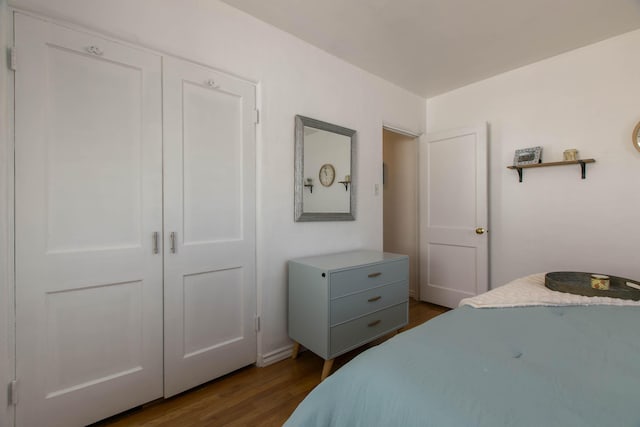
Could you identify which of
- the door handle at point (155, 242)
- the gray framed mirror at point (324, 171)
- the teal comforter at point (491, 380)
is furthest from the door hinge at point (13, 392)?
the gray framed mirror at point (324, 171)

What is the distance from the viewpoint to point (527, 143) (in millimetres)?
2744

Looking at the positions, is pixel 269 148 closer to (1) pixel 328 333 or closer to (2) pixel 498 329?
(1) pixel 328 333

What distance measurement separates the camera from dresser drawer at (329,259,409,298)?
1.86 meters

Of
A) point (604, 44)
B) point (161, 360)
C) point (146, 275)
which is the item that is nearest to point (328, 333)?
point (161, 360)

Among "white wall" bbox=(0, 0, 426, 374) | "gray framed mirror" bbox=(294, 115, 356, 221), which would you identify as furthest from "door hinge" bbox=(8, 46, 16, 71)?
"gray framed mirror" bbox=(294, 115, 356, 221)

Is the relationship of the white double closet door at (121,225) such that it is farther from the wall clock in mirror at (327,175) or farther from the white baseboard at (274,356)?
the wall clock in mirror at (327,175)

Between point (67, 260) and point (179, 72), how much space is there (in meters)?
1.19

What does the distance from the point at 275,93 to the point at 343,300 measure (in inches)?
62.4

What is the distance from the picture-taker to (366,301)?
6.70ft

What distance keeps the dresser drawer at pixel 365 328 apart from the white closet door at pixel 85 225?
1.08m

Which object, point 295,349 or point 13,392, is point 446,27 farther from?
point 13,392

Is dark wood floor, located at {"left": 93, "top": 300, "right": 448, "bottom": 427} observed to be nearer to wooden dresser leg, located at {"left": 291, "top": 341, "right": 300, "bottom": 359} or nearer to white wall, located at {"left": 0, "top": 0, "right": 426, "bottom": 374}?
wooden dresser leg, located at {"left": 291, "top": 341, "right": 300, "bottom": 359}

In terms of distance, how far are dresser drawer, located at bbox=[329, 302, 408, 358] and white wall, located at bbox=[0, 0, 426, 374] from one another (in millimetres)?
499

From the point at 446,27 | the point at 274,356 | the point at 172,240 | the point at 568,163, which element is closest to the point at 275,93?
the point at 172,240
